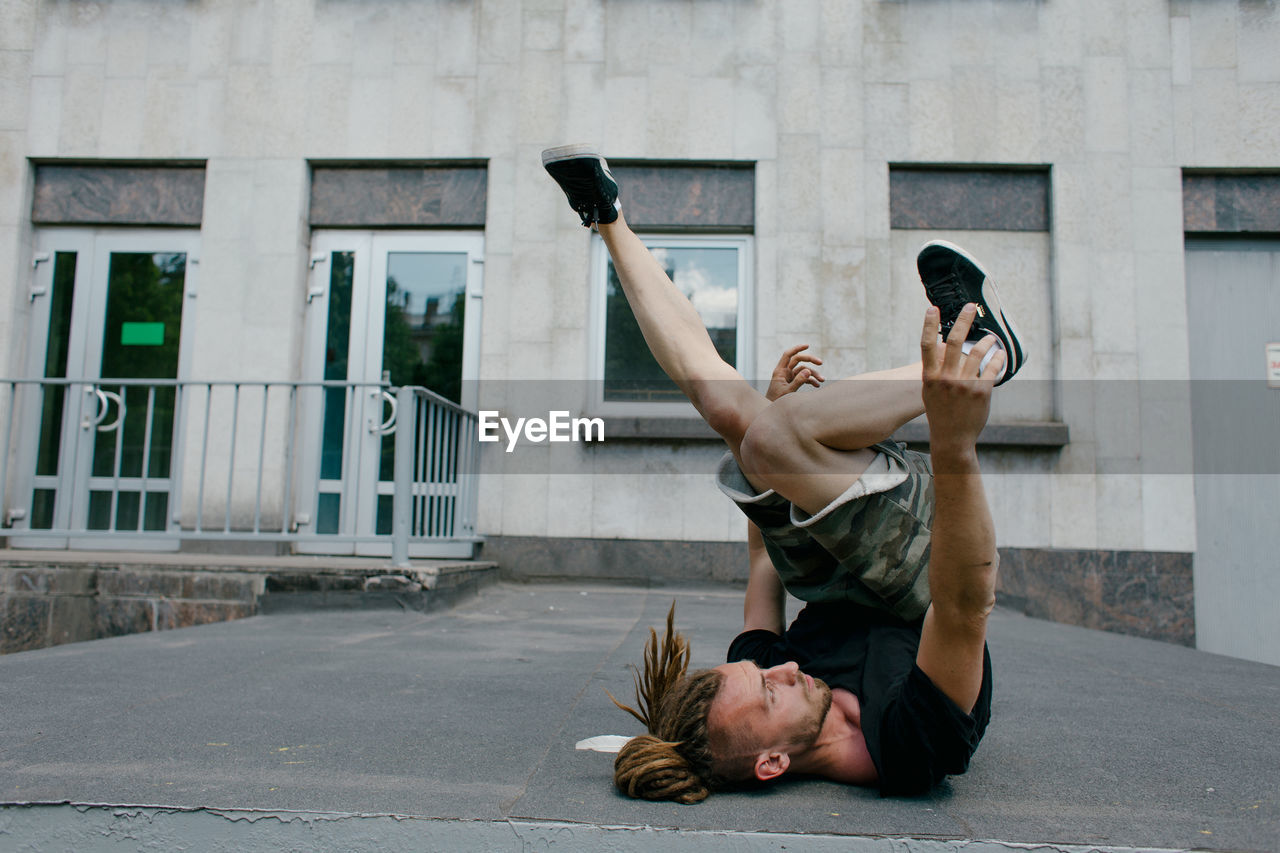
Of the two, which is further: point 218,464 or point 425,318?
point 425,318

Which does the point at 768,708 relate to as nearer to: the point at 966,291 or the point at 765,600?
the point at 765,600

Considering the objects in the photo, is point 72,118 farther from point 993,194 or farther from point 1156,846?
point 1156,846

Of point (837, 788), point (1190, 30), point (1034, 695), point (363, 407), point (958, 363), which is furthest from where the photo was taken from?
point (1190, 30)

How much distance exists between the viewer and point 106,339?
7.12 metres

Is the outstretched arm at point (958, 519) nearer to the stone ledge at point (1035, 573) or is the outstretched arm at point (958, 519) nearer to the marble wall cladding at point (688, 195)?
the stone ledge at point (1035, 573)

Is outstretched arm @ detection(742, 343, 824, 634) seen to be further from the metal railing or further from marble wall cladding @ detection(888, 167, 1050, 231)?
marble wall cladding @ detection(888, 167, 1050, 231)

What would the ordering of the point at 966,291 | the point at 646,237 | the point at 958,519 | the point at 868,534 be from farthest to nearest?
the point at 646,237 < the point at 966,291 < the point at 868,534 < the point at 958,519

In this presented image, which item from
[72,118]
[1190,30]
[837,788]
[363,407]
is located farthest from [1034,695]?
[72,118]

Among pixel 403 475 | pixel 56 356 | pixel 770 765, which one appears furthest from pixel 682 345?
pixel 56 356

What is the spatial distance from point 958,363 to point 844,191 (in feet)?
18.4

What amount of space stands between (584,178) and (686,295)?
14.9 feet

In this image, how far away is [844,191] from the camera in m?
6.84

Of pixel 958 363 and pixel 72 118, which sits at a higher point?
pixel 72 118

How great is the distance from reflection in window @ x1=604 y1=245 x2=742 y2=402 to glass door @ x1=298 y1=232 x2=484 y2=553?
1062mm
